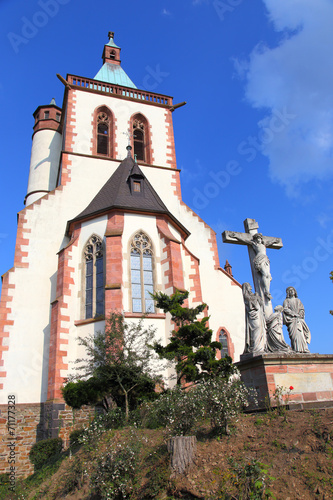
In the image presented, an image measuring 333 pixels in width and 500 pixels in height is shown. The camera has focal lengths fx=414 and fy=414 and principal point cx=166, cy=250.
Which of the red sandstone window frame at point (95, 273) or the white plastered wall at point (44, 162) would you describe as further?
the white plastered wall at point (44, 162)

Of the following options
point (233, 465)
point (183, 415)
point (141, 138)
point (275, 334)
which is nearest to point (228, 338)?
point (275, 334)

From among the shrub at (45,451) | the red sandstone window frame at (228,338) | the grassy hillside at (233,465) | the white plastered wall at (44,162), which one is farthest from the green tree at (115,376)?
the white plastered wall at (44,162)

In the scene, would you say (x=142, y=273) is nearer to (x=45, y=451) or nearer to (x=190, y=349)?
(x=190, y=349)

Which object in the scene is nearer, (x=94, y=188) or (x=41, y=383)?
(x=41, y=383)

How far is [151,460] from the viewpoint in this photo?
7297mm

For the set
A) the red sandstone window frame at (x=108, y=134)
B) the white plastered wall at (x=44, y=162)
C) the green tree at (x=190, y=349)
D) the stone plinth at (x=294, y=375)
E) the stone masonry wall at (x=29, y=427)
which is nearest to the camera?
the stone plinth at (x=294, y=375)

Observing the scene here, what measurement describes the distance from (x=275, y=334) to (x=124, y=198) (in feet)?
34.7

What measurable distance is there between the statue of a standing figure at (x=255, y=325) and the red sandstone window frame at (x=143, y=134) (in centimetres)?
1571

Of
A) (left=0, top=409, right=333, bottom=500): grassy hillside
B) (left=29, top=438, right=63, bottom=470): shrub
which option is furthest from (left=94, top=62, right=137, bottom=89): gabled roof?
(left=0, top=409, right=333, bottom=500): grassy hillside

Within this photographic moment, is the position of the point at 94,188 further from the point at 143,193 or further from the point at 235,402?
the point at 235,402

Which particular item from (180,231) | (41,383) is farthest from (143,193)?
(41,383)

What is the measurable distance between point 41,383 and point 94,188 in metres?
9.80

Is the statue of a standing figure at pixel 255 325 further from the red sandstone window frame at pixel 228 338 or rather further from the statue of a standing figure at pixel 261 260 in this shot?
the red sandstone window frame at pixel 228 338

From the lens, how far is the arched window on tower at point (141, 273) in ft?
52.3
